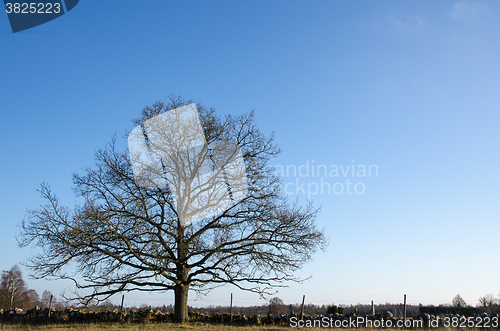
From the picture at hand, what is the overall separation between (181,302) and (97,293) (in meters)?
3.17

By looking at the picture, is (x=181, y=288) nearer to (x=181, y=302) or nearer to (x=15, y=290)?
(x=181, y=302)

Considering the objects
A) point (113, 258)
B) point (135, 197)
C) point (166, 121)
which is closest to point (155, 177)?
point (135, 197)

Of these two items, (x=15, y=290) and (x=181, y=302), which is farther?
(x=15, y=290)

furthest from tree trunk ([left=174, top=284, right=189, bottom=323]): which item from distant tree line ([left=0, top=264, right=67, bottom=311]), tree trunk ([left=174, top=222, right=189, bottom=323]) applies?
distant tree line ([left=0, top=264, right=67, bottom=311])

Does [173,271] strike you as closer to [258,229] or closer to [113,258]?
[113,258]

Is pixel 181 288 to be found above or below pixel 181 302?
above

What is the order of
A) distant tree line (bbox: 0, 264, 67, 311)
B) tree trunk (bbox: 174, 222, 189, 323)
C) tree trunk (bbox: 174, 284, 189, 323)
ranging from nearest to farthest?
1. tree trunk (bbox: 174, 222, 189, 323)
2. tree trunk (bbox: 174, 284, 189, 323)
3. distant tree line (bbox: 0, 264, 67, 311)

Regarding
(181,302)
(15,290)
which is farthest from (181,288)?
(15,290)

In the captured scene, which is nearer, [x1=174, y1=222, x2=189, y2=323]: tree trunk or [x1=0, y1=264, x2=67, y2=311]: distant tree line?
[x1=174, y1=222, x2=189, y2=323]: tree trunk

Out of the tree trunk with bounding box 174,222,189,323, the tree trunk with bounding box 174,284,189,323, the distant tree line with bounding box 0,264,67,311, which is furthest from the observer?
the distant tree line with bounding box 0,264,67,311

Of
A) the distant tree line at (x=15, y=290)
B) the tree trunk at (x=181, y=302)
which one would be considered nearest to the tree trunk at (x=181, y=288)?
the tree trunk at (x=181, y=302)

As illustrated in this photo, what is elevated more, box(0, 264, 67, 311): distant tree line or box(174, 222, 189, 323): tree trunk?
box(174, 222, 189, 323): tree trunk

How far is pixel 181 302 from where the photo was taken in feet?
45.0

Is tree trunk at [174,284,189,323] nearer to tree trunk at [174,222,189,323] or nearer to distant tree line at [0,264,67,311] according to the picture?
tree trunk at [174,222,189,323]
